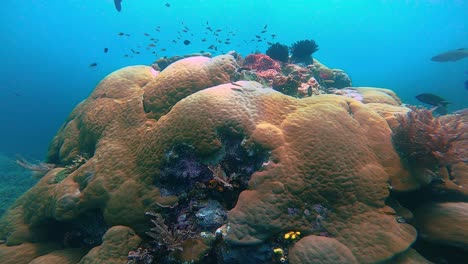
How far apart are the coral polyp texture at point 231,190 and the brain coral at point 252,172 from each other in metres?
0.02

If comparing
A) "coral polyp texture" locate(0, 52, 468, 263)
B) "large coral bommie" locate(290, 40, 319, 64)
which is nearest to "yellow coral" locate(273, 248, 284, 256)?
"coral polyp texture" locate(0, 52, 468, 263)

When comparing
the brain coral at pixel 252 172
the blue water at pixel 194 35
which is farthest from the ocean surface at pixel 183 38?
the brain coral at pixel 252 172

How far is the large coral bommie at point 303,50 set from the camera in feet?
34.9

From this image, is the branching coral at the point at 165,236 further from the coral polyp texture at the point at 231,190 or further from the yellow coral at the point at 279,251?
the yellow coral at the point at 279,251

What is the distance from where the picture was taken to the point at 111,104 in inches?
276

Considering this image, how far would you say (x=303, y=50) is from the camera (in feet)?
34.9

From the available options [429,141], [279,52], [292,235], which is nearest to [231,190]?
[292,235]

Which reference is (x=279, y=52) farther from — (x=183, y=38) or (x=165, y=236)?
(x=183, y=38)

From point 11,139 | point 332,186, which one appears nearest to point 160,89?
point 332,186

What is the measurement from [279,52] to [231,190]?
7076 mm

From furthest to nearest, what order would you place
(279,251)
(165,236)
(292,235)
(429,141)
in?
(429,141) < (165,236) < (292,235) < (279,251)

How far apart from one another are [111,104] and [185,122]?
3.13 metres

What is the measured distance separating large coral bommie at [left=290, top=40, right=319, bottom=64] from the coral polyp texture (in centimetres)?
498

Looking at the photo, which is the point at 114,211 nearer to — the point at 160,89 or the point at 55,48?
the point at 160,89
